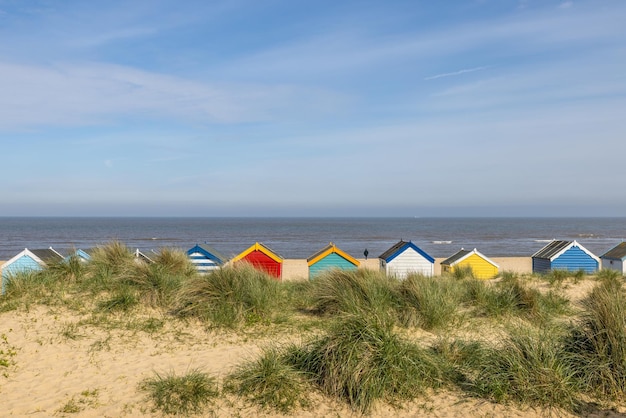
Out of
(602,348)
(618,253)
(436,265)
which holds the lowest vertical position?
(436,265)

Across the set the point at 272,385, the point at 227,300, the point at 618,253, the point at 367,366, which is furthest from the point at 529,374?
the point at 618,253

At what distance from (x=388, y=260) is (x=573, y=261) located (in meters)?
9.00

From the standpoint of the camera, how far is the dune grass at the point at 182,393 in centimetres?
707

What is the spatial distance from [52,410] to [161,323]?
3.68 m

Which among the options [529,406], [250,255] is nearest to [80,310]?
[250,255]

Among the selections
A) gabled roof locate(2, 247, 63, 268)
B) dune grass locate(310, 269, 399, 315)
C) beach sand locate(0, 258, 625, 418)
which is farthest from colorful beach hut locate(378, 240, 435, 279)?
gabled roof locate(2, 247, 63, 268)

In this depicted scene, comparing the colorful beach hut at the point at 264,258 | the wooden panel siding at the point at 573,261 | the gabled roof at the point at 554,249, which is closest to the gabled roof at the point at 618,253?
the wooden panel siding at the point at 573,261

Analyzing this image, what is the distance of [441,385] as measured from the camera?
25.0ft

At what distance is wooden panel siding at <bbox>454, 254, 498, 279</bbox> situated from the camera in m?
21.3

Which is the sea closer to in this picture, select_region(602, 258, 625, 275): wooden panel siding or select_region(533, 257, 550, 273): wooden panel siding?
select_region(533, 257, 550, 273): wooden panel siding

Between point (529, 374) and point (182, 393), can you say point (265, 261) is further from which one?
point (529, 374)

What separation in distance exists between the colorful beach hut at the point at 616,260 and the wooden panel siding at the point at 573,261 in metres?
0.73

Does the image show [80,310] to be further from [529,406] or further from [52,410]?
[529,406]

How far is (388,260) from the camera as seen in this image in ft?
59.1
